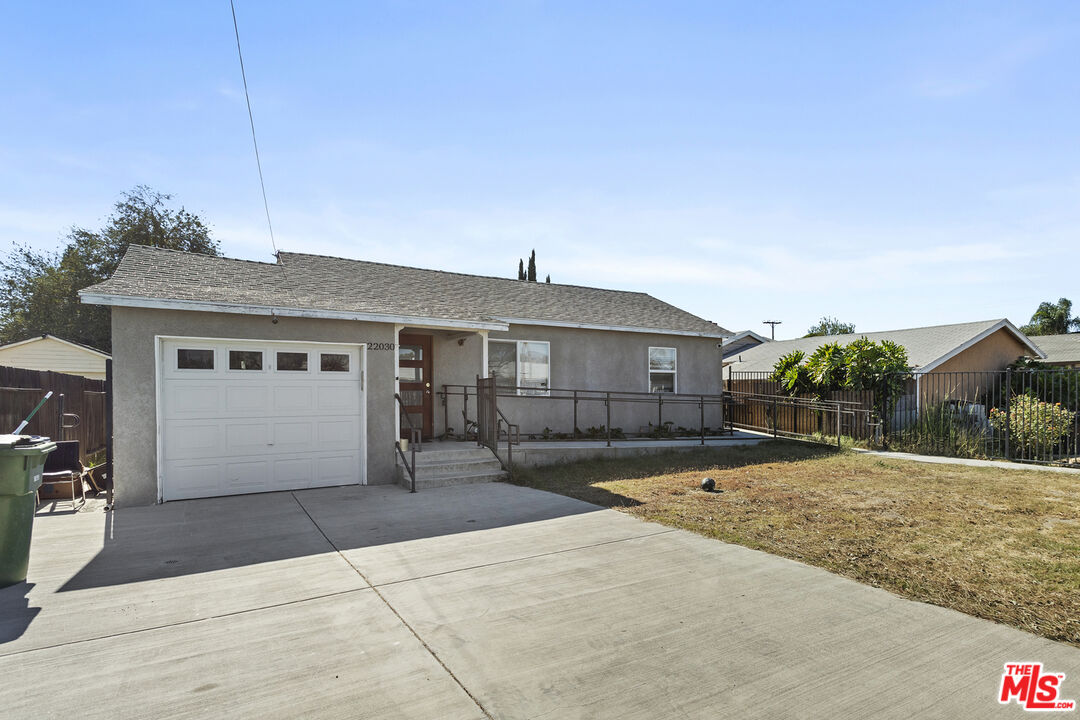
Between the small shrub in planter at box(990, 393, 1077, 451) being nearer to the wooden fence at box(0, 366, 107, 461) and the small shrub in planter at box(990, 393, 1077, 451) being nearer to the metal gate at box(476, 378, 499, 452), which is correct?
the metal gate at box(476, 378, 499, 452)

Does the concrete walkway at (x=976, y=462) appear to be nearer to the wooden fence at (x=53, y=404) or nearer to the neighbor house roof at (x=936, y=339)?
the neighbor house roof at (x=936, y=339)

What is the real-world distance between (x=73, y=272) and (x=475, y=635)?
3543 cm

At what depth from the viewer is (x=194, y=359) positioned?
8.05 meters

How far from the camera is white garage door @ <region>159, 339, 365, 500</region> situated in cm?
790

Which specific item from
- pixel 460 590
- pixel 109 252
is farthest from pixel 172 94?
pixel 109 252

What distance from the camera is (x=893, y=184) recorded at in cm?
1168

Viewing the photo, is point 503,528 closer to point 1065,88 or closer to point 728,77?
point 728,77

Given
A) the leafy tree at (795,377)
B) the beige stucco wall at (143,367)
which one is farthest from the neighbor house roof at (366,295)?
the leafy tree at (795,377)

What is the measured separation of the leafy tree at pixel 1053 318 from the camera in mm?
46812

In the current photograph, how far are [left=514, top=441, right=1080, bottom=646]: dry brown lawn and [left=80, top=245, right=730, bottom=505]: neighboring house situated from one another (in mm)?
2916

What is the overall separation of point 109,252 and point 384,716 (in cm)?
3557

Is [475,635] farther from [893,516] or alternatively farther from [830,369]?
[830,369]

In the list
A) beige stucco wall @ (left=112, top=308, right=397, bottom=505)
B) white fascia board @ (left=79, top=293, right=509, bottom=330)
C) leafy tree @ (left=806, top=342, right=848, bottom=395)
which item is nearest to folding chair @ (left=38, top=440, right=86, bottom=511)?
beige stucco wall @ (left=112, top=308, right=397, bottom=505)

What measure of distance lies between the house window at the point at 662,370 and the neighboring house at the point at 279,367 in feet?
10.7
